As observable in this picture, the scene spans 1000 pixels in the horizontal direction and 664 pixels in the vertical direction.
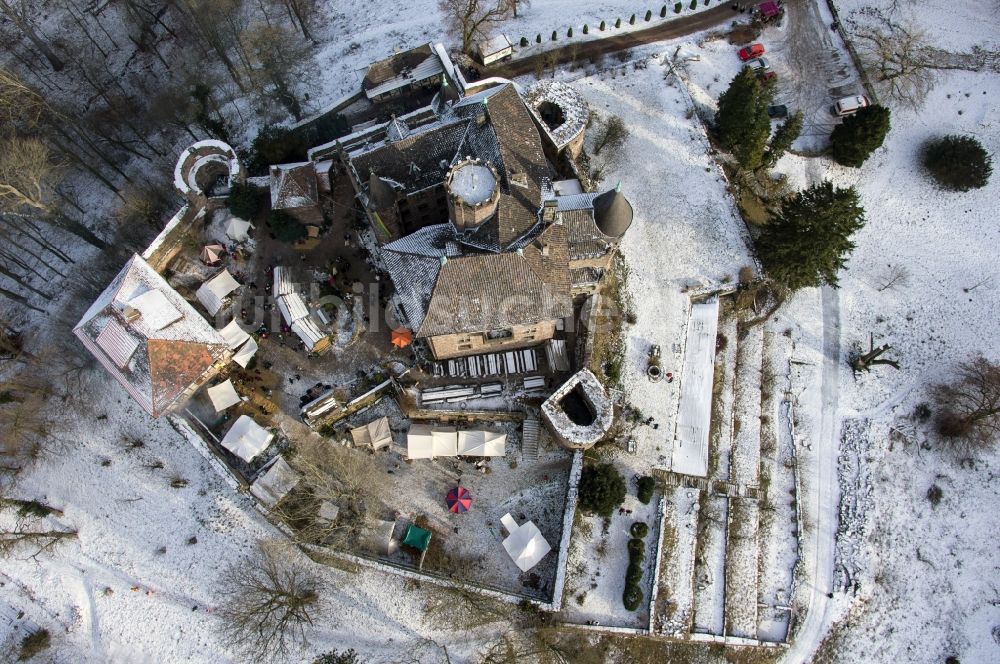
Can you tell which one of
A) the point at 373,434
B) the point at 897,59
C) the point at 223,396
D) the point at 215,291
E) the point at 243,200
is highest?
the point at 243,200

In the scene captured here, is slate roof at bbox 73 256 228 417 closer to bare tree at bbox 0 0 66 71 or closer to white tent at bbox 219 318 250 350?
white tent at bbox 219 318 250 350

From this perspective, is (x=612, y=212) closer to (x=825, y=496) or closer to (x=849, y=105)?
(x=825, y=496)

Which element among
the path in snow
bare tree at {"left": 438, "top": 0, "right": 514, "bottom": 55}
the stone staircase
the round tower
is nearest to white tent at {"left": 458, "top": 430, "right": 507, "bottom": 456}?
the stone staircase

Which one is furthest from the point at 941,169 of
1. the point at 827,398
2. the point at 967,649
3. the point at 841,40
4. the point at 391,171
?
the point at 391,171

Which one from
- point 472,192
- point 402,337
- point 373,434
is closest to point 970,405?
point 472,192

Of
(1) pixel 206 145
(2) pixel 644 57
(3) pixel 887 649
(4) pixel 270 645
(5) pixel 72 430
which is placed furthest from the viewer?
(2) pixel 644 57

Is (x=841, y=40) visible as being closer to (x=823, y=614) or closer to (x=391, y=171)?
(x=391, y=171)

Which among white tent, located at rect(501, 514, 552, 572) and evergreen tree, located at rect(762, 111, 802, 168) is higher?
evergreen tree, located at rect(762, 111, 802, 168)
